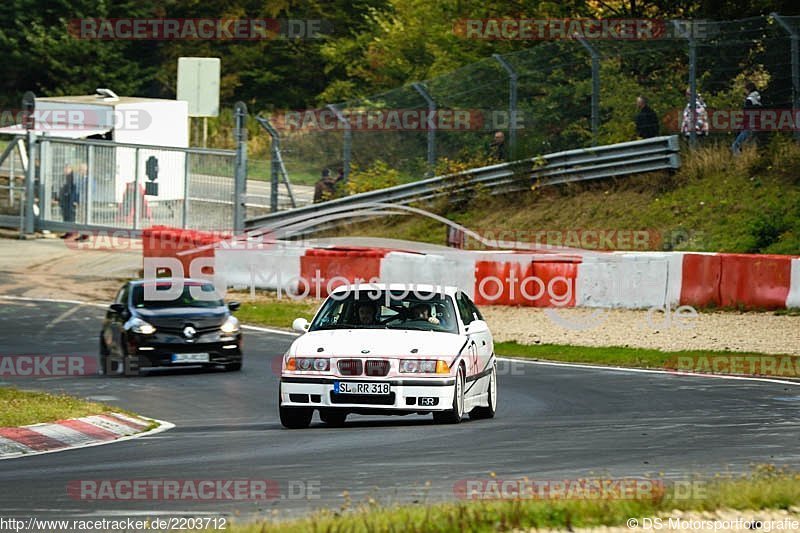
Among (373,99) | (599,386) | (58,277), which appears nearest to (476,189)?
(373,99)

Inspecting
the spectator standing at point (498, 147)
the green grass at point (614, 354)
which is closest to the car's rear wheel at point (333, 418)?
the green grass at point (614, 354)

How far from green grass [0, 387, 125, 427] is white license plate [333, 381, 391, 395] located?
282cm

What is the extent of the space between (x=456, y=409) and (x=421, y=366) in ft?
2.10

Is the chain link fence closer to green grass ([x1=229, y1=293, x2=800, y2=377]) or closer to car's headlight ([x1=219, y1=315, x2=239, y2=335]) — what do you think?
green grass ([x1=229, y1=293, x2=800, y2=377])

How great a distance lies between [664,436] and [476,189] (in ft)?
76.0

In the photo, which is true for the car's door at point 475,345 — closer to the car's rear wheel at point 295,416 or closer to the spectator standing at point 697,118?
the car's rear wheel at point 295,416

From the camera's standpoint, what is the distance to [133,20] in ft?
207

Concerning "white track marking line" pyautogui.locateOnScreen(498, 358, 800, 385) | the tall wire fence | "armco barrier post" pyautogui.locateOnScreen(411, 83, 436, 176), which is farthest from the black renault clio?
"armco barrier post" pyautogui.locateOnScreen(411, 83, 436, 176)

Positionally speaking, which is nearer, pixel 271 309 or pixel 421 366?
pixel 421 366

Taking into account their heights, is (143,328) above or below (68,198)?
below

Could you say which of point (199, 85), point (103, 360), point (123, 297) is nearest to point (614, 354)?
point (123, 297)

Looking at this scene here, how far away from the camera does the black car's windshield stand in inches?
872

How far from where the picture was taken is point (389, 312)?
1499 cm

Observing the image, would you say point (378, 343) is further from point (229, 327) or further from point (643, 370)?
point (643, 370)
